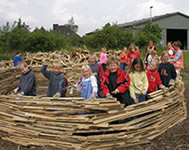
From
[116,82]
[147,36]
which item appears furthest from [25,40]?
[116,82]

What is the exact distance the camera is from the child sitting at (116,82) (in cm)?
366

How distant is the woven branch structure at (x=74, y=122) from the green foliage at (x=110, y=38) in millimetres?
16913

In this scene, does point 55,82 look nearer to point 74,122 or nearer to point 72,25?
point 74,122

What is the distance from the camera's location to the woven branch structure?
3.03m

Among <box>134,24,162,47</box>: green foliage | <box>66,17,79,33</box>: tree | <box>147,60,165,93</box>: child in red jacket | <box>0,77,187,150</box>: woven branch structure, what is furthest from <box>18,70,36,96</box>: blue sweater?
<box>66,17,79,33</box>: tree

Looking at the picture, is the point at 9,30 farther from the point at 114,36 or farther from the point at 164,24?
the point at 164,24

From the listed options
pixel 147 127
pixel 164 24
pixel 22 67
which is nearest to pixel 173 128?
pixel 147 127

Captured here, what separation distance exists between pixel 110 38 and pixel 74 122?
57.7ft

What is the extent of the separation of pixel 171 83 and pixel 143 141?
1513 mm

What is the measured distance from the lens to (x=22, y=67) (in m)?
4.14

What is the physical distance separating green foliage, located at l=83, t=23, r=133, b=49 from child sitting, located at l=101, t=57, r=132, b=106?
16460 millimetres

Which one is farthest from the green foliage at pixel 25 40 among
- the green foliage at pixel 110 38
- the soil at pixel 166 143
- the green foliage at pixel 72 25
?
the green foliage at pixel 72 25

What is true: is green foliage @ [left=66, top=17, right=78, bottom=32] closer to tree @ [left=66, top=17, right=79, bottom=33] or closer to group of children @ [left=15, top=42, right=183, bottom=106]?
tree @ [left=66, top=17, right=79, bottom=33]

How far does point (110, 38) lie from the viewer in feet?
65.7
